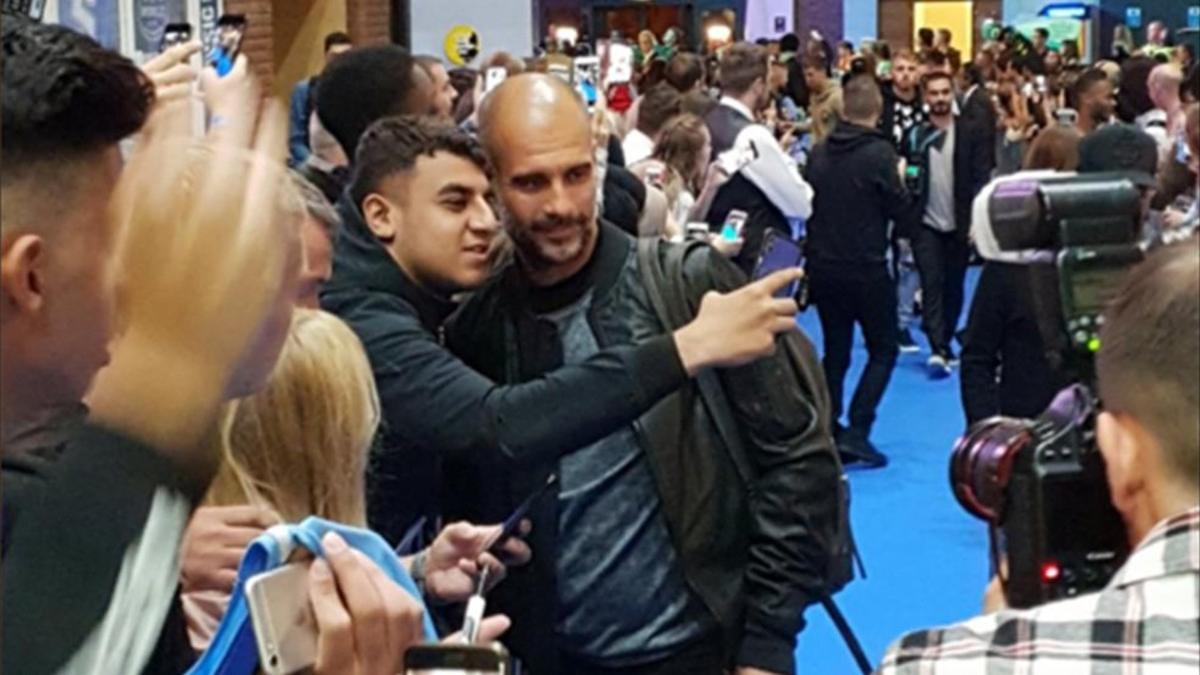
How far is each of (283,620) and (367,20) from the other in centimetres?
1111

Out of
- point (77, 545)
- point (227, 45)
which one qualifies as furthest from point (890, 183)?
point (77, 545)

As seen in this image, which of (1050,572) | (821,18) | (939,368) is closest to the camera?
(1050,572)

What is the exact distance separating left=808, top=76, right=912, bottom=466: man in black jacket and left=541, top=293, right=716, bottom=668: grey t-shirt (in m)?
5.16

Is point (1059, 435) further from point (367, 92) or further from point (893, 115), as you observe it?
point (893, 115)

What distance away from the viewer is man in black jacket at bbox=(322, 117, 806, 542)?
2322 mm

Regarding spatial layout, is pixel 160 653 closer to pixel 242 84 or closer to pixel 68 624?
pixel 68 624

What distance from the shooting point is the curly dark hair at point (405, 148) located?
9.07 ft

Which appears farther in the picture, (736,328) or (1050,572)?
(736,328)

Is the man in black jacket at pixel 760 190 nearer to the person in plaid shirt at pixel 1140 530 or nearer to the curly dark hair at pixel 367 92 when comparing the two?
the curly dark hair at pixel 367 92

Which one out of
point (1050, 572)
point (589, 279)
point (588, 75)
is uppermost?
point (588, 75)

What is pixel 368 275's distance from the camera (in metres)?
2.71

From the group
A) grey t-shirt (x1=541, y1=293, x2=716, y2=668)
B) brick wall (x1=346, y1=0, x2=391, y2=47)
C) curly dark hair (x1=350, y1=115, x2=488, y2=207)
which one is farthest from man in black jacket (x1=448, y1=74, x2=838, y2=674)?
brick wall (x1=346, y1=0, x2=391, y2=47)

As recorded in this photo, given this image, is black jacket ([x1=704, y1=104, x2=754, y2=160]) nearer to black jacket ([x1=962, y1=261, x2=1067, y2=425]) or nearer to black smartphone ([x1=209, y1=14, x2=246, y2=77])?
black jacket ([x1=962, y1=261, x2=1067, y2=425])

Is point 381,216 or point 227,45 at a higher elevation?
point 227,45
